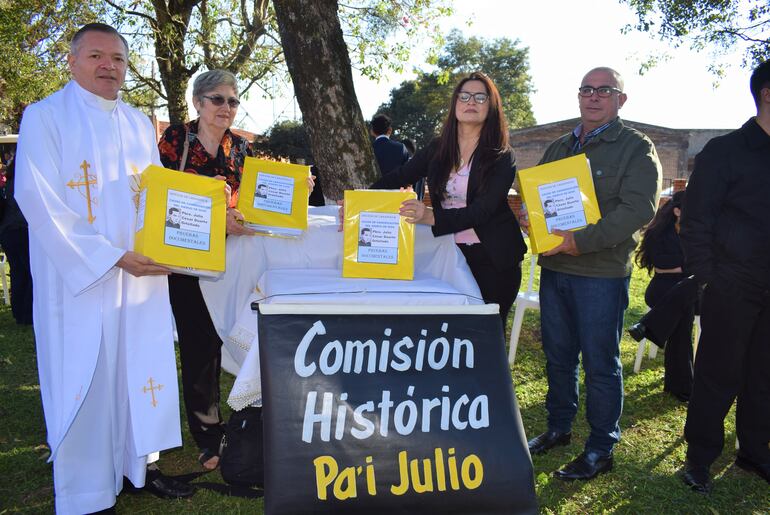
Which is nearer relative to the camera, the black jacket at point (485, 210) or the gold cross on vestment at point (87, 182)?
the gold cross on vestment at point (87, 182)

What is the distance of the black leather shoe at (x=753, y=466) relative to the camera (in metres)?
3.33

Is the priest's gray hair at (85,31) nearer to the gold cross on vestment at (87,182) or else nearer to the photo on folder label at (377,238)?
the gold cross on vestment at (87,182)

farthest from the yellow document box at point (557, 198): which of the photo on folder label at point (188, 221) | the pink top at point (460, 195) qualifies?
the photo on folder label at point (188, 221)

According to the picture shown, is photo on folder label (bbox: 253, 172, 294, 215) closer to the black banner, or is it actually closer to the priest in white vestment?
the priest in white vestment

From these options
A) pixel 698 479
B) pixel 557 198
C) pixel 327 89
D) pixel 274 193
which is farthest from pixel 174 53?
pixel 698 479

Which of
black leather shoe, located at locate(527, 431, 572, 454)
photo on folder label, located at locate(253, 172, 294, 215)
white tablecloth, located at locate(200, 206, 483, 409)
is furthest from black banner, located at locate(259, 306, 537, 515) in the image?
black leather shoe, located at locate(527, 431, 572, 454)

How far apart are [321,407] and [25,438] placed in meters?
2.49

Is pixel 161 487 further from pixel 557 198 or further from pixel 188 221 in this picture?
pixel 557 198

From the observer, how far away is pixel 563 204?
290 cm

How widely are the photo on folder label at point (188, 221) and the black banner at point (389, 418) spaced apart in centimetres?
45

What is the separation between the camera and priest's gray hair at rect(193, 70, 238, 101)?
2.97 metres

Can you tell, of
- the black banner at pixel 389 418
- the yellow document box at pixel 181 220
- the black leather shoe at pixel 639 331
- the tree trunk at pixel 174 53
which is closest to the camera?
the black banner at pixel 389 418

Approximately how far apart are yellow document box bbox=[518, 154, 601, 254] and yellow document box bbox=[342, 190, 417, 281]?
2.05ft

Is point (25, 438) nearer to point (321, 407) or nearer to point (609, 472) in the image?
point (321, 407)
